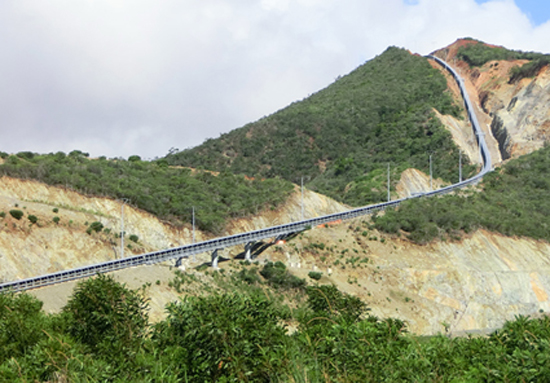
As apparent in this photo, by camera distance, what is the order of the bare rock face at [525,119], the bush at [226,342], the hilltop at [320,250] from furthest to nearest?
the bare rock face at [525,119] < the hilltop at [320,250] < the bush at [226,342]

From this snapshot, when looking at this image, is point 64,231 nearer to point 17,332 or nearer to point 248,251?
point 248,251

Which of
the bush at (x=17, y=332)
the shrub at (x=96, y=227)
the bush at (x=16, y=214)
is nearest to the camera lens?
the bush at (x=17, y=332)

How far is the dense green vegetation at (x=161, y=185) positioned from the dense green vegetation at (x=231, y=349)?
4414 cm

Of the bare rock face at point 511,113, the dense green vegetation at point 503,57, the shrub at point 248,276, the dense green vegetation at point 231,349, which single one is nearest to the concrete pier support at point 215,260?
the shrub at point 248,276

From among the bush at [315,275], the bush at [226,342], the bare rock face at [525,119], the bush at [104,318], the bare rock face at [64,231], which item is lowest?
the bush at [315,275]

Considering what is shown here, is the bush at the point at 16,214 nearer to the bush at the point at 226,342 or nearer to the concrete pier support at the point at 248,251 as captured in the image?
the concrete pier support at the point at 248,251

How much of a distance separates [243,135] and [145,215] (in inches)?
2736

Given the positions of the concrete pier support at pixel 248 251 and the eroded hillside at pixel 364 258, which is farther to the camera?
the concrete pier support at pixel 248 251

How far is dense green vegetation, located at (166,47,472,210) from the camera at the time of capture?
4636 inches

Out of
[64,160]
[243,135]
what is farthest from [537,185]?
[64,160]

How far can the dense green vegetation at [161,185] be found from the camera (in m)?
71.2

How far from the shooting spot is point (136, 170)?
88500mm

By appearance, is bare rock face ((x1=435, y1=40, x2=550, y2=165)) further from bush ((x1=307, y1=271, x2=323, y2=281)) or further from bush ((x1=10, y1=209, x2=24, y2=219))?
bush ((x1=10, y1=209, x2=24, y2=219))

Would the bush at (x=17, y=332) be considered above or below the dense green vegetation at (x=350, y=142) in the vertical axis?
below
